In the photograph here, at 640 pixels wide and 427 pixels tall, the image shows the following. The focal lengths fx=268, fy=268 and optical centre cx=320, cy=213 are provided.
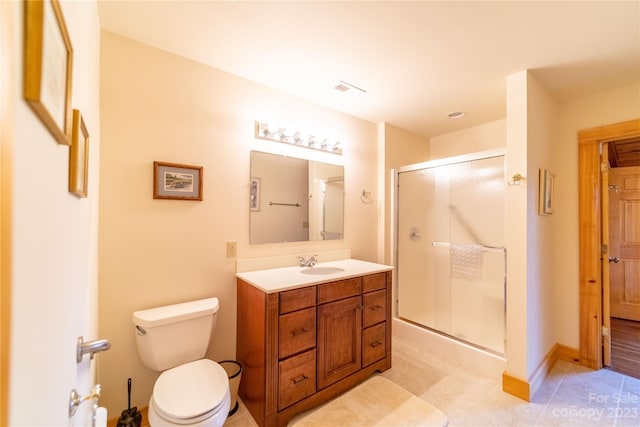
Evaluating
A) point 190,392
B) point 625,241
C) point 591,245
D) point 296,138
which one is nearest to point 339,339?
point 190,392

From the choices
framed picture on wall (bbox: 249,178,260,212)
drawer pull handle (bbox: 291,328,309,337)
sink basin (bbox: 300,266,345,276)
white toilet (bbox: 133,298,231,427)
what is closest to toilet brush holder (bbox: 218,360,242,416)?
white toilet (bbox: 133,298,231,427)

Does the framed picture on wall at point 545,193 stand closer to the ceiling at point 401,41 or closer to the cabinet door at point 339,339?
the ceiling at point 401,41

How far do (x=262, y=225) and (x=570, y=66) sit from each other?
252 cm

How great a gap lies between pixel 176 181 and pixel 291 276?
1.01m

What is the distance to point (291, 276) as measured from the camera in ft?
6.31

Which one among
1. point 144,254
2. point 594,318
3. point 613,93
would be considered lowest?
point 594,318

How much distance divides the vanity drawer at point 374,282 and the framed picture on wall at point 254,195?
3.30ft

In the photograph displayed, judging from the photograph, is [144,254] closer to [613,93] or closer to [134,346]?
[134,346]

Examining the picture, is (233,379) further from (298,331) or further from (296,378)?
(298,331)

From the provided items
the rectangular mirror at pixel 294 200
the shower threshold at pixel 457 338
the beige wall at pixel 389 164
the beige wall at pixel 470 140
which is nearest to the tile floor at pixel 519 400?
the shower threshold at pixel 457 338

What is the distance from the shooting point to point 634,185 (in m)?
3.16

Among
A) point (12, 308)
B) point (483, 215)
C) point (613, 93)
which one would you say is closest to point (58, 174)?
point (12, 308)

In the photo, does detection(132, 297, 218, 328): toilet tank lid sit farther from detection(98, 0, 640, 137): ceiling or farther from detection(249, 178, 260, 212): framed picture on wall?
detection(98, 0, 640, 137): ceiling

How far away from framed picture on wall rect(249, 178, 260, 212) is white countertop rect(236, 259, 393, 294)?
0.50 metres
